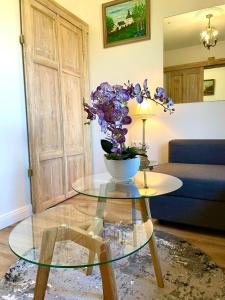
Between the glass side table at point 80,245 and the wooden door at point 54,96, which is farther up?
the wooden door at point 54,96

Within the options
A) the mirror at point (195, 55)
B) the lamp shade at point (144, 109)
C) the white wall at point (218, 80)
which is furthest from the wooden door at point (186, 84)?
the lamp shade at point (144, 109)

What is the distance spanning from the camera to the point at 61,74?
9.24 ft

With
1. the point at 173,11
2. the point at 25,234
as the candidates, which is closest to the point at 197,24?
the point at 173,11

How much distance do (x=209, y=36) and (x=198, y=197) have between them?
182 cm

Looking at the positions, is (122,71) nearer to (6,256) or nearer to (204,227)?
(204,227)

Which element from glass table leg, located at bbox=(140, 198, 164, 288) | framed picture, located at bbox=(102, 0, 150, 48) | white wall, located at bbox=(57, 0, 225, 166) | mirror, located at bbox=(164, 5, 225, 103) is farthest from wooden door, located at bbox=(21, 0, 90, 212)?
glass table leg, located at bbox=(140, 198, 164, 288)

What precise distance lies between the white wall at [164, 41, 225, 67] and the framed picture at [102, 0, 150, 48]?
38cm

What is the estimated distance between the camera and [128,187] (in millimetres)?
1447

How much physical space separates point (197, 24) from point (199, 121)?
42.6 inches

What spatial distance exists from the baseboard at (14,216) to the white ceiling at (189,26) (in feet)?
7.87

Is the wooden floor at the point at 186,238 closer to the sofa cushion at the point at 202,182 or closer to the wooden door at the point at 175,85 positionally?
the sofa cushion at the point at 202,182

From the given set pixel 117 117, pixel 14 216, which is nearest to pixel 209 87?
pixel 117 117

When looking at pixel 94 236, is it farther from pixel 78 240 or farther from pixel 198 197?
pixel 198 197

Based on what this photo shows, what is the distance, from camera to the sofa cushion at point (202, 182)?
6.26 ft
